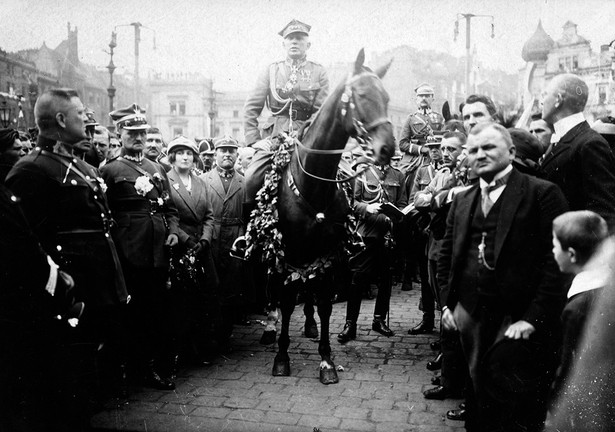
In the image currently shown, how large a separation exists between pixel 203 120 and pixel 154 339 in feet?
20.1

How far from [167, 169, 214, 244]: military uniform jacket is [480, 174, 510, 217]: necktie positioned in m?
3.25

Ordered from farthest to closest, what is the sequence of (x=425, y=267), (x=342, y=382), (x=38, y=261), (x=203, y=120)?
(x=203, y=120) < (x=425, y=267) < (x=342, y=382) < (x=38, y=261)

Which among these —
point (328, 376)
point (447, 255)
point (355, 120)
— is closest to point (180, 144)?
point (355, 120)

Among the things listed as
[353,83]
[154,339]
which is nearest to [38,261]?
[154,339]

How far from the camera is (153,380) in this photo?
5156mm

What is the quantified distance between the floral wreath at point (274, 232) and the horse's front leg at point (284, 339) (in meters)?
0.19

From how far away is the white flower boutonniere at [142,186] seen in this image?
16.2 ft

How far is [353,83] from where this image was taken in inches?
182

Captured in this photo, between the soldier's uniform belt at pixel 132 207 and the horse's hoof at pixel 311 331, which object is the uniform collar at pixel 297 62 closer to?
the soldier's uniform belt at pixel 132 207

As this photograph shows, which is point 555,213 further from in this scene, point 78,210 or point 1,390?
point 1,390

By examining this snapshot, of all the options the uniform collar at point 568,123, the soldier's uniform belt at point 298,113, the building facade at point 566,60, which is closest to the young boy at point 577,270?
the uniform collar at point 568,123

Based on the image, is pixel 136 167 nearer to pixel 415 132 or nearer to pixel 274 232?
pixel 274 232

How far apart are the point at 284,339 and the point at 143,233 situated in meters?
1.92

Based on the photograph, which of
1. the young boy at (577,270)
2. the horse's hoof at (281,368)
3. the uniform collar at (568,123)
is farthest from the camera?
the horse's hoof at (281,368)
